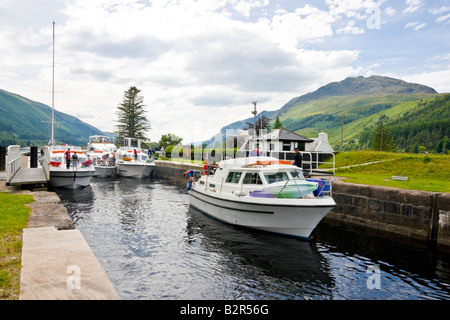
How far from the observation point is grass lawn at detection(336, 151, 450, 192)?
1494cm

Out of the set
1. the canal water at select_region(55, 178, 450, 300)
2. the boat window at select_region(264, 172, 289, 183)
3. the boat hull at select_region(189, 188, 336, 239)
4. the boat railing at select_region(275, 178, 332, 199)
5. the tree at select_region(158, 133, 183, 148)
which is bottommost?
the canal water at select_region(55, 178, 450, 300)

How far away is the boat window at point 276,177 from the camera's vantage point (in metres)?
13.4

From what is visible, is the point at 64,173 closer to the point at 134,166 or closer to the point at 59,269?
the point at 134,166

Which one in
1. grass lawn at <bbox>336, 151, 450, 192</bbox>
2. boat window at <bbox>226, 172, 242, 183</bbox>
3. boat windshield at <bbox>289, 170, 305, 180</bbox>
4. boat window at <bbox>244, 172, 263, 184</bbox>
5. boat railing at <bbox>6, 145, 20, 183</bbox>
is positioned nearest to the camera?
boat window at <bbox>244, 172, 263, 184</bbox>

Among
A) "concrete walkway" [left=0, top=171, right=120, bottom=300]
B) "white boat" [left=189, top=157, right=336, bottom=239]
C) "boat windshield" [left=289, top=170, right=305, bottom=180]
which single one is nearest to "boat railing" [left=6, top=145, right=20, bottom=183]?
"white boat" [left=189, top=157, right=336, bottom=239]

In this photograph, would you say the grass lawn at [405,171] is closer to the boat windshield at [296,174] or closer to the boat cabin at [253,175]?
the boat windshield at [296,174]

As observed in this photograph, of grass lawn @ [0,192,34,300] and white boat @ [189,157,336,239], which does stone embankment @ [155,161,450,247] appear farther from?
grass lawn @ [0,192,34,300]

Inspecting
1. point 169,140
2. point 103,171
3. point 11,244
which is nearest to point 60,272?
point 11,244

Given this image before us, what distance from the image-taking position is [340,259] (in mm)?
10359

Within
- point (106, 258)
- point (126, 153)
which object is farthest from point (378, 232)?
point (126, 153)

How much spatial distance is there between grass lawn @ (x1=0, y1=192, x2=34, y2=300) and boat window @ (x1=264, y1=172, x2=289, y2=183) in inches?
348

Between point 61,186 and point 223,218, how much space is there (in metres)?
16.0

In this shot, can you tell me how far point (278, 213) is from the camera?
39.7 feet

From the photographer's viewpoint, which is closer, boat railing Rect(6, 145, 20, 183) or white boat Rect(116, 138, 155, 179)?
boat railing Rect(6, 145, 20, 183)
